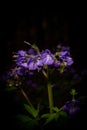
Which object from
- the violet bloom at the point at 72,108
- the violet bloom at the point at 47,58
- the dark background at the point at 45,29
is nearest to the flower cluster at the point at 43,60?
the violet bloom at the point at 47,58

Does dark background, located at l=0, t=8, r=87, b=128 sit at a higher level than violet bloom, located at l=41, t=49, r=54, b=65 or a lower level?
higher

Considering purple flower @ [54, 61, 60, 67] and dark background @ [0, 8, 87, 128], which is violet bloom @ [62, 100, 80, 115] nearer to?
purple flower @ [54, 61, 60, 67]

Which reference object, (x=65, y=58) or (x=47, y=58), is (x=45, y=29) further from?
(x=47, y=58)

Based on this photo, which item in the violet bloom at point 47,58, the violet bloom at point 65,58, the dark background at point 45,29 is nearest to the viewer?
the violet bloom at point 47,58

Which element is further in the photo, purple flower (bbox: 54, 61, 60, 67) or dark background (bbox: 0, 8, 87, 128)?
dark background (bbox: 0, 8, 87, 128)

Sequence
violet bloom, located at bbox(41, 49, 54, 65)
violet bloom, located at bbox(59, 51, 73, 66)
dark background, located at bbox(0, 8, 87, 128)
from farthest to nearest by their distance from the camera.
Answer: dark background, located at bbox(0, 8, 87, 128) < violet bloom, located at bbox(59, 51, 73, 66) < violet bloom, located at bbox(41, 49, 54, 65)

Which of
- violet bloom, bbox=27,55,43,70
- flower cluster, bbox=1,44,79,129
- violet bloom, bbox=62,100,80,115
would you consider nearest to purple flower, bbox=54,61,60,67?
flower cluster, bbox=1,44,79,129

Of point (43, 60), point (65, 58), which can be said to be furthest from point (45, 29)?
point (43, 60)

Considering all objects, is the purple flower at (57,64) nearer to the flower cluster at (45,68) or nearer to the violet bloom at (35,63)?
the flower cluster at (45,68)

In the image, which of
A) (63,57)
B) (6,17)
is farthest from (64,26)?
(63,57)

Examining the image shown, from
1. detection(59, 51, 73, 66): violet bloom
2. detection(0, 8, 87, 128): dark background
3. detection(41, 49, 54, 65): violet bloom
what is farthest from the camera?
detection(0, 8, 87, 128): dark background
